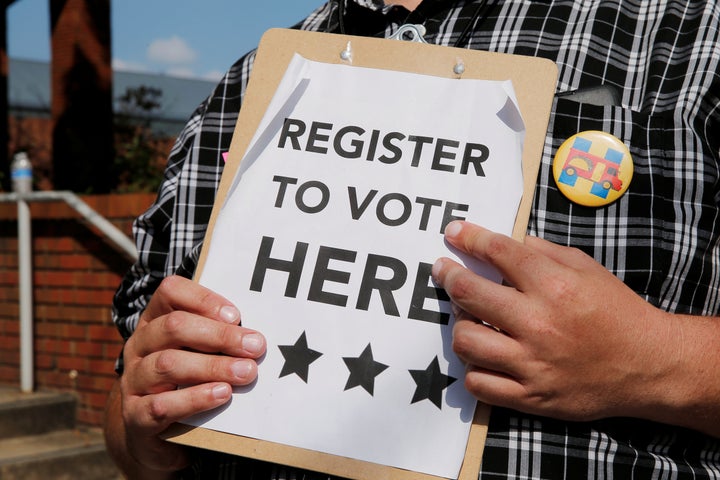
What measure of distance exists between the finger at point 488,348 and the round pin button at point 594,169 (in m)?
0.22

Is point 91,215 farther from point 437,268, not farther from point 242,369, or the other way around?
point 437,268

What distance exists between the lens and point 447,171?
881 mm

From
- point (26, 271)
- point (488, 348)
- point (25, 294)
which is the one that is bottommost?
point (25, 294)

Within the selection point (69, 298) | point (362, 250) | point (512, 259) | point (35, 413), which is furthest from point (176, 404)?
→ point (35, 413)

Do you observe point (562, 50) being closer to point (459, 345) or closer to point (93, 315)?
point (459, 345)

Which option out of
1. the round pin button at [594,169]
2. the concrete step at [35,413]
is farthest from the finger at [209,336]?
the concrete step at [35,413]

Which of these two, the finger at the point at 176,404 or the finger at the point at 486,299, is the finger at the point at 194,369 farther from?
the finger at the point at 486,299

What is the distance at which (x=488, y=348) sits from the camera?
76 centimetres

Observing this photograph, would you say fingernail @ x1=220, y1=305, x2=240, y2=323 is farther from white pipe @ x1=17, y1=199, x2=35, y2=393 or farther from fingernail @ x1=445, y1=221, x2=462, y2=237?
white pipe @ x1=17, y1=199, x2=35, y2=393

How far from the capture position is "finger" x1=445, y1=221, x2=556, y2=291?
76 cm

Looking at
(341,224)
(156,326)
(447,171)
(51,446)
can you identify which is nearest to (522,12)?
(447,171)

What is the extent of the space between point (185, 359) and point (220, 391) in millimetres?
59

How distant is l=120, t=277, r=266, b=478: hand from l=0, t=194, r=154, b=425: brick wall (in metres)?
2.81

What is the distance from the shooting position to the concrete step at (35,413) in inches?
153
